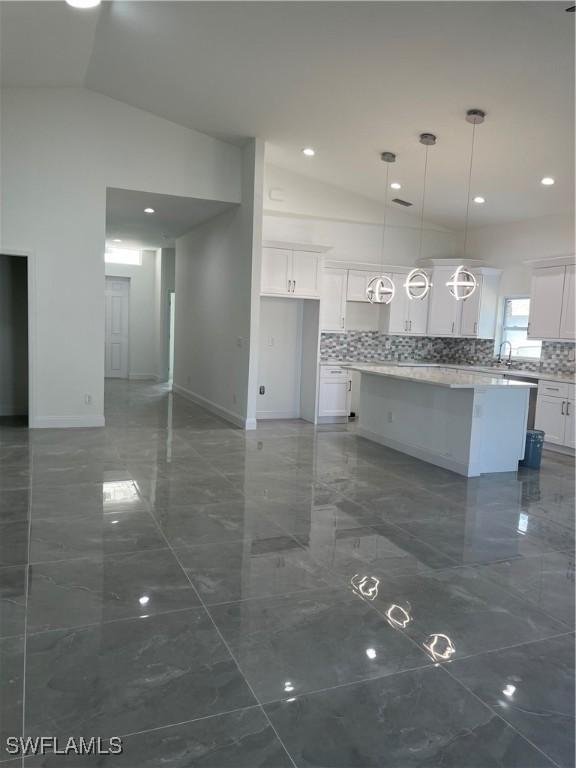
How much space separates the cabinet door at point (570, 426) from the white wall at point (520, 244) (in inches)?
88.2

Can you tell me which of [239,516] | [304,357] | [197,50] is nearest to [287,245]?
[304,357]

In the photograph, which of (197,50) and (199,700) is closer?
(199,700)

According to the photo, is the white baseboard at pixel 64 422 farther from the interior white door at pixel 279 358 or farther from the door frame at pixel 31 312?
the interior white door at pixel 279 358

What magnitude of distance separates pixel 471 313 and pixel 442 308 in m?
0.48

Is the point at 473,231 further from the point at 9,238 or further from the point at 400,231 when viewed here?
the point at 9,238

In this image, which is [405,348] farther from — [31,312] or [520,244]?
[31,312]

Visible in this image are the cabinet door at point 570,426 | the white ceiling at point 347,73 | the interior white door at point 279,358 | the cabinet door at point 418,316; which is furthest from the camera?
the cabinet door at point 418,316

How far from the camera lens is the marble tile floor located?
2.00m

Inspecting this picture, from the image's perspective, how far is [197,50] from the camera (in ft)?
17.2

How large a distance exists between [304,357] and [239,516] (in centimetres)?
470

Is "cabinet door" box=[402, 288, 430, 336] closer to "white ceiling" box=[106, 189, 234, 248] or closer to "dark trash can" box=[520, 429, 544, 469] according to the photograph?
"white ceiling" box=[106, 189, 234, 248]

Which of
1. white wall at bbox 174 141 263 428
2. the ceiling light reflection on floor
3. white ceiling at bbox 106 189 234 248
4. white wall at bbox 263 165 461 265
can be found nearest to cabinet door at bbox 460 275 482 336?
white wall at bbox 263 165 461 265

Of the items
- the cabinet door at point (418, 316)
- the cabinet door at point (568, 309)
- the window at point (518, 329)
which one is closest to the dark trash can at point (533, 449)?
the cabinet door at point (568, 309)

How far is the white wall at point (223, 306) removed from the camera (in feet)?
24.0
